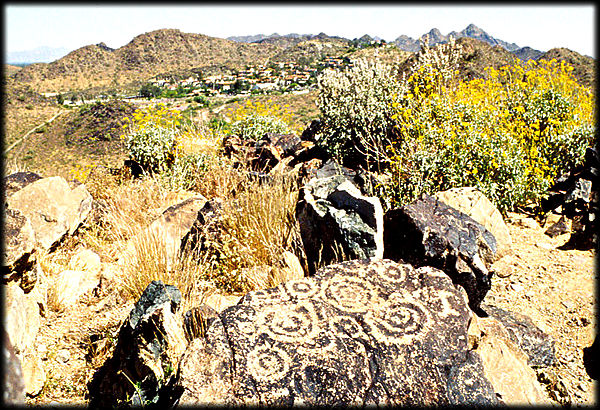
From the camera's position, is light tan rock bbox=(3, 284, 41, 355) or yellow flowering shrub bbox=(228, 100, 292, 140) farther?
yellow flowering shrub bbox=(228, 100, 292, 140)

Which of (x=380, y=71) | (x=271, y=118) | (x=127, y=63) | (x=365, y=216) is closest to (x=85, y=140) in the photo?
(x=271, y=118)

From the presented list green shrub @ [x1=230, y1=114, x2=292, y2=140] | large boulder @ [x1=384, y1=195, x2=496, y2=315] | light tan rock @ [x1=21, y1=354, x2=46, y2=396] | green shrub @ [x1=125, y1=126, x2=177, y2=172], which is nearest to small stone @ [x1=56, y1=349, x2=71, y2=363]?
light tan rock @ [x1=21, y1=354, x2=46, y2=396]

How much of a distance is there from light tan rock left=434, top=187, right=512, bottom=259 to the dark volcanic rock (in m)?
1.07

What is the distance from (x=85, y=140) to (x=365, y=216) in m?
39.8

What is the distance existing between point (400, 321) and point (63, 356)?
2.67 meters

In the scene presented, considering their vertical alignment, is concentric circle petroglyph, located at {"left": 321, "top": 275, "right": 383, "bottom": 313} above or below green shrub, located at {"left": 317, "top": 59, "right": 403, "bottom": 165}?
below

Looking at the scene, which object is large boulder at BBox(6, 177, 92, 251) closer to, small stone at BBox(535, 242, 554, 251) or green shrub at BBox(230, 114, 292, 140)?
green shrub at BBox(230, 114, 292, 140)

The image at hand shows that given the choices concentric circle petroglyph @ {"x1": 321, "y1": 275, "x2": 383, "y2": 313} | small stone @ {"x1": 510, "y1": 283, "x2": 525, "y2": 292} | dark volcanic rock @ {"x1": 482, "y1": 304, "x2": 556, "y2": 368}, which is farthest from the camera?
small stone @ {"x1": 510, "y1": 283, "x2": 525, "y2": 292}

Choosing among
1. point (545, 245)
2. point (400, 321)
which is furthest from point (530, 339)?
point (545, 245)

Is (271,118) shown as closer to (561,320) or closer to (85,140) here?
(561,320)

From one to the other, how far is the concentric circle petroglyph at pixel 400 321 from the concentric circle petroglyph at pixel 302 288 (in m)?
0.39

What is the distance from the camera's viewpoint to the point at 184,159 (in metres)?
6.79

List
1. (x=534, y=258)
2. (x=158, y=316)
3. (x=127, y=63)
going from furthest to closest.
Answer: (x=127, y=63) < (x=534, y=258) < (x=158, y=316)

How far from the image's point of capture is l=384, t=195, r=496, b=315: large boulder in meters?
3.04
